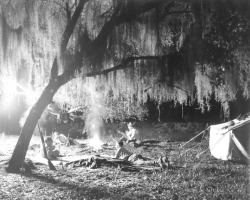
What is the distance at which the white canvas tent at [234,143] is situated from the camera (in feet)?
35.6

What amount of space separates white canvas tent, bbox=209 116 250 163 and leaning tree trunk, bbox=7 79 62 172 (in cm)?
661

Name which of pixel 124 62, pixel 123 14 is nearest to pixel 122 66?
pixel 124 62

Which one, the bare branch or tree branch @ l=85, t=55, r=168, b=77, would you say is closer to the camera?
tree branch @ l=85, t=55, r=168, b=77

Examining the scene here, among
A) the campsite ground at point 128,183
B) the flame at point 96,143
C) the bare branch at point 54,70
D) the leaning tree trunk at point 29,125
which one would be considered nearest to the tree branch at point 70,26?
the bare branch at point 54,70

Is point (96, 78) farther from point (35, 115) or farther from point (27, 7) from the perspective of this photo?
point (27, 7)

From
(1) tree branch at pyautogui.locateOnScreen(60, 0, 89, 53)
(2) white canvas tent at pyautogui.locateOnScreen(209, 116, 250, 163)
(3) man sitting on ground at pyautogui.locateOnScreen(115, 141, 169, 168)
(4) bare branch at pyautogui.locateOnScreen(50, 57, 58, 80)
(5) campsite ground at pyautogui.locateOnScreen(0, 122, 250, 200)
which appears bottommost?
(5) campsite ground at pyautogui.locateOnScreen(0, 122, 250, 200)

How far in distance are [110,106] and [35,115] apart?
28.3 ft

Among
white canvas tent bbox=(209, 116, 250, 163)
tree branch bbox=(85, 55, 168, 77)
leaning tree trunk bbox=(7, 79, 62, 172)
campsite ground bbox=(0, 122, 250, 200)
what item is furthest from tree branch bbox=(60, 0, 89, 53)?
white canvas tent bbox=(209, 116, 250, 163)

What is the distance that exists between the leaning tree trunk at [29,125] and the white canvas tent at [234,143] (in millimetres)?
6608

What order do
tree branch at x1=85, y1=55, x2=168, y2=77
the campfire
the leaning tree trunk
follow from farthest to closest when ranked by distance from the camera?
the campfire, the leaning tree trunk, tree branch at x1=85, y1=55, x2=168, y2=77

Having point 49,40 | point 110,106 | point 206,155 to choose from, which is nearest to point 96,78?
point 49,40

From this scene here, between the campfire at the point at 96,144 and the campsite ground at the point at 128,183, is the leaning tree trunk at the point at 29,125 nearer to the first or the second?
the campsite ground at the point at 128,183

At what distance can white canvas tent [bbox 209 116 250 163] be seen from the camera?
35.6 feet

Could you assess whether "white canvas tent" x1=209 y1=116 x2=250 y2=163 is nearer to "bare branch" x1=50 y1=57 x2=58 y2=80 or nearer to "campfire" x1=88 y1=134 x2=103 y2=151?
"campfire" x1=88 y1=134 x2=103 y2=151
